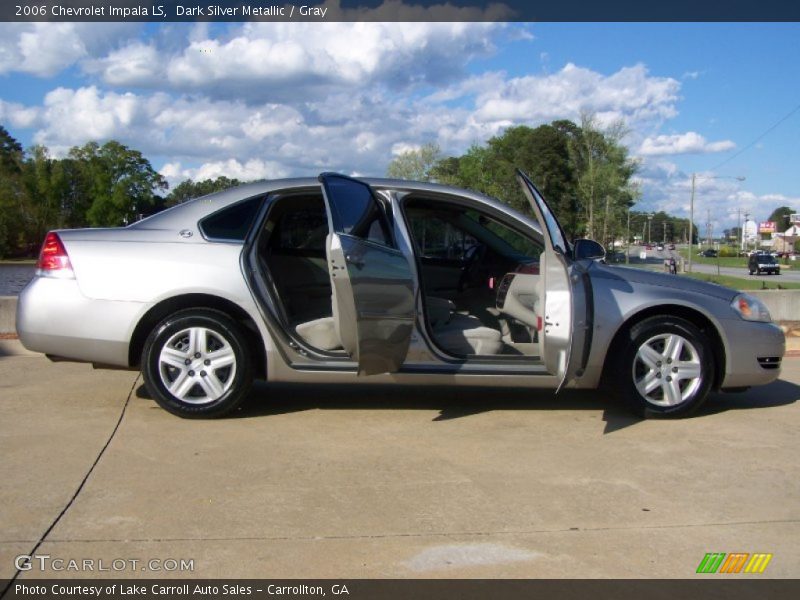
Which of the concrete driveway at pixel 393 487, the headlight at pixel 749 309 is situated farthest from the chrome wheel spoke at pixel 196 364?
the headlight at pixel 749 309

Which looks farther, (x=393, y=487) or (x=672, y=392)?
(x=672, y=392)

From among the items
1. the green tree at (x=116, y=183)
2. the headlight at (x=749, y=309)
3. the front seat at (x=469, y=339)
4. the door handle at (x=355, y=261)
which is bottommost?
the front seat at (x=469, y=339)

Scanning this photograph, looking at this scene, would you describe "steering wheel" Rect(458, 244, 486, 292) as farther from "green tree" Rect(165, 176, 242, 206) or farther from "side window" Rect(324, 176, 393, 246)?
"green tree" Rect(165, 176, 242, 206)

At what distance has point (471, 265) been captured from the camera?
702 centimetres

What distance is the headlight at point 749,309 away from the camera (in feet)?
19.7

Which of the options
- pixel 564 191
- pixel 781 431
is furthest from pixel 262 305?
pixel 564 191

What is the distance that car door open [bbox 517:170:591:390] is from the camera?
17.6 ft

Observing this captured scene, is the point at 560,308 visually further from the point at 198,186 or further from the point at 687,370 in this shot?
the point at 198,186

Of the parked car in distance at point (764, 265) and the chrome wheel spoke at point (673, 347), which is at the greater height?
the chrome wheel spoke at point (673, 347)

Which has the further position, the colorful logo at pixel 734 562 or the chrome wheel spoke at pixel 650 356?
the chrome wheel spoke at pixel 650 356

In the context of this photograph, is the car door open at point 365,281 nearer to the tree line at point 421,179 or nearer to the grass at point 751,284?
the tree line at point 421,179
